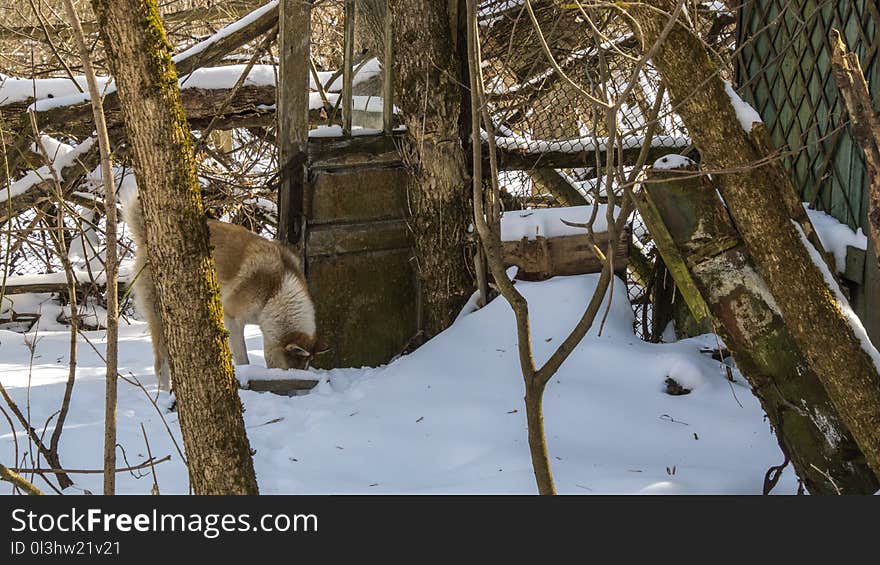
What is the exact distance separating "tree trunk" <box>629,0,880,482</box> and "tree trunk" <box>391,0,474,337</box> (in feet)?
10.2

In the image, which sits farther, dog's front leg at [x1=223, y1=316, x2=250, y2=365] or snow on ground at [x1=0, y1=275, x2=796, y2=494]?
dog's front leg at [x1=223, y1=316, x2=250, y2=365]

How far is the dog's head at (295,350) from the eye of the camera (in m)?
6.45

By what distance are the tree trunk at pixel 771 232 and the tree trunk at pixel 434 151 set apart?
3.12m

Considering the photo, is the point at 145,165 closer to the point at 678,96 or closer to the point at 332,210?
the point at 678,96

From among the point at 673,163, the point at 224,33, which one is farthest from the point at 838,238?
the point at 224,33

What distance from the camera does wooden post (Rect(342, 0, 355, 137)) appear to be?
21.4ft

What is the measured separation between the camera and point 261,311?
673cm

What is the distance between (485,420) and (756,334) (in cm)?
190

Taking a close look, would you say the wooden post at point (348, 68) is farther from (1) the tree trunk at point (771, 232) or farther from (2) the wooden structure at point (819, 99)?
(1) the tree trunk at point (771, 232)

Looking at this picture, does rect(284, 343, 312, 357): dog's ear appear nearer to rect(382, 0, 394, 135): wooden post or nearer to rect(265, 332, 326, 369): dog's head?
rect(265, 332, 326, 369): dog's head

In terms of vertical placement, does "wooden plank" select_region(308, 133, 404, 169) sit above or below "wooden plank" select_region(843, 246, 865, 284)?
above

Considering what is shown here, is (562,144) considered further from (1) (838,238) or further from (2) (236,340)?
(2) (236,340)

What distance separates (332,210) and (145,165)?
13.1 feet

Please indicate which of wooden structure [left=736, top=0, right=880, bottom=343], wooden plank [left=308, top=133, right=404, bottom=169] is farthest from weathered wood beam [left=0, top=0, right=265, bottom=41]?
wooden structure [left=736, top=0, right=880, bottom=343]
